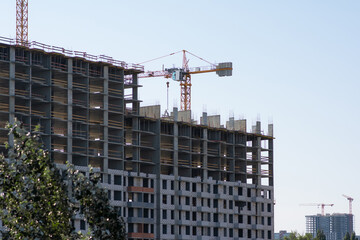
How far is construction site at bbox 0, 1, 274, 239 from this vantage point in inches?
5620

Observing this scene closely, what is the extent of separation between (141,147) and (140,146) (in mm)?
1644

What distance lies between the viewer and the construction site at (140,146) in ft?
468

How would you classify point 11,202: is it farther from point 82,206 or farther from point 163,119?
point 163,119

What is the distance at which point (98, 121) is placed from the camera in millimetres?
153000

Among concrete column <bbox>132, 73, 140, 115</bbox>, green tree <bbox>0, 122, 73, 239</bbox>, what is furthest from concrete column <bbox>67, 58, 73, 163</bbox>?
green tree <bbox>0, 122, 73, 239</bbox>

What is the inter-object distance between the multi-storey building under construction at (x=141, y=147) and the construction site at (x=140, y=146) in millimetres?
181

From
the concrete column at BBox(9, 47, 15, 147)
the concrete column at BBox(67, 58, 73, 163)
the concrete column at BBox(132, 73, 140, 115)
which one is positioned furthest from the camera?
the concrete column at BBox(132, 73, 140, 115)

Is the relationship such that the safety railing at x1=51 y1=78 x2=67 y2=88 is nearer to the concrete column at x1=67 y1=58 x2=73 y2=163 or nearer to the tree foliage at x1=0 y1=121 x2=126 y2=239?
the concrete column at x1=67 y1=58 x2=73 y2=163

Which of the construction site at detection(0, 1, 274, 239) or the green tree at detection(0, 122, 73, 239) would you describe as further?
the construction site at detection(0, 1, 274, 239)

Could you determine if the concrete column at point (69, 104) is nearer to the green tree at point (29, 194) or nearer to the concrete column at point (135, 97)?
the concrete column at point (135, 97)

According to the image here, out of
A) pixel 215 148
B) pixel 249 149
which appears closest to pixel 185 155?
pixel 215 148

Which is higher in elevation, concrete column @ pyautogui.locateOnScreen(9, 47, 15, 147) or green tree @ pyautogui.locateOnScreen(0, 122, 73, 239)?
concrete column @ pyautogui.locateOnScreen(9, 47, 15, 147)

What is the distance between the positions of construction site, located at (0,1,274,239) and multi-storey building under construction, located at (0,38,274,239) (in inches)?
7.1

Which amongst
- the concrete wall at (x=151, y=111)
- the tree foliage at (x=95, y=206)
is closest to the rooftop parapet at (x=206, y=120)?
the concrete wall at (x=151, y=111)
